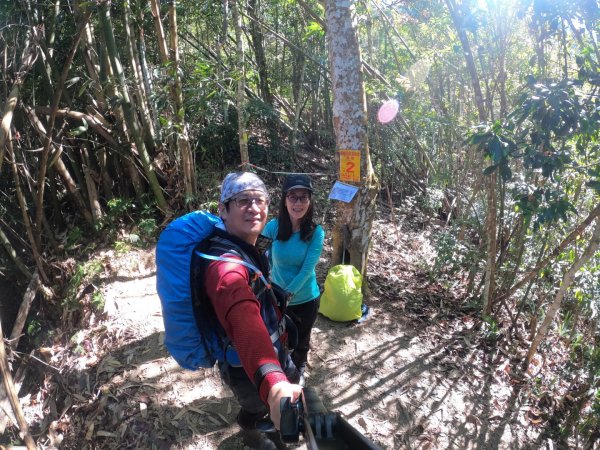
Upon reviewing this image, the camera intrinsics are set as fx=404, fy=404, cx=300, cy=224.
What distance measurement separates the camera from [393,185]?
8.14 meters

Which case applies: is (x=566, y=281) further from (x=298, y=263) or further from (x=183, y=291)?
(x=183, y=291)

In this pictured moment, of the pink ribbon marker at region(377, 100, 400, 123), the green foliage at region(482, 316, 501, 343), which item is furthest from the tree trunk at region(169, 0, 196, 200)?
the green foliage at region(482, 316, 501, 343)

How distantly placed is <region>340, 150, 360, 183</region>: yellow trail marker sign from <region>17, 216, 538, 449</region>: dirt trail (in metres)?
1.58

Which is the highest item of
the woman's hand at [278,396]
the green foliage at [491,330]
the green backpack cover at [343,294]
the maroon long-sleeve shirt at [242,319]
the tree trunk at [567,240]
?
the maroon long-sleeve shirt at [242,319]

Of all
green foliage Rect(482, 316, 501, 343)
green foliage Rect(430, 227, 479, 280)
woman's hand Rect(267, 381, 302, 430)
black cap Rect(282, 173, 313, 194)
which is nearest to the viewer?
woman's hand Rect(267, 381, 302, 430)

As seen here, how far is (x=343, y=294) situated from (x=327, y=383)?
0.92 m

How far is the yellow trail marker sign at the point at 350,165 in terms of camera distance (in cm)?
421

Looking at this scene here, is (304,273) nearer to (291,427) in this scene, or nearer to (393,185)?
(291,427)

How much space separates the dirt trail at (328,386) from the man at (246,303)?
132cm

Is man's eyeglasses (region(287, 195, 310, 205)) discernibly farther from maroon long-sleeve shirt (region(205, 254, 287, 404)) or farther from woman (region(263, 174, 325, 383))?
maroon long-sleeve shirt (region(205, 254, 287, 404))

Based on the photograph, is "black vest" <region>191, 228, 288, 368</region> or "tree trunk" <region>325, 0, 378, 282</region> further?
"tree trunk" <region>325, 0, 378, 282</region>

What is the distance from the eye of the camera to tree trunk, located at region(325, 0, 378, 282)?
3943 mm

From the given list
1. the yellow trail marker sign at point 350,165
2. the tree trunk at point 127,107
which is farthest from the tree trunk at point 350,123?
the tree trunk at point 127,107

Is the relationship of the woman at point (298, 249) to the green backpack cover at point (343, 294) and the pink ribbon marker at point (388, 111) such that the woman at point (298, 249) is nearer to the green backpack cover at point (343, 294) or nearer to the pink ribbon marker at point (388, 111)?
the green backpack cover at point (343, 294)
